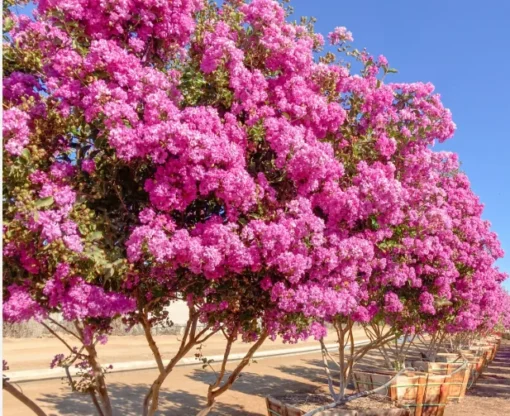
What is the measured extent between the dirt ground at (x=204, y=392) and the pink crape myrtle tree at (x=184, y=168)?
34.2ft

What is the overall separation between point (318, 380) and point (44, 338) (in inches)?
644

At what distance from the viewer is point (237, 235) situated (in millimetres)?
5098

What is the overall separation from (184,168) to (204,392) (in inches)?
669

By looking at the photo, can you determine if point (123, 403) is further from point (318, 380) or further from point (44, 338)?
point (44, 338)

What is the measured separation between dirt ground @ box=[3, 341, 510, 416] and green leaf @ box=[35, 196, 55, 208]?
11.4 meters

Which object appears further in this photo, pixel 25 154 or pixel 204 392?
pixel 204 392

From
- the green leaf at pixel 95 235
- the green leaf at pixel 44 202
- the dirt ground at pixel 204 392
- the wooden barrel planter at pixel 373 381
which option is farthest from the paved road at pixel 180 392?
the green leaf at pixel 44 202

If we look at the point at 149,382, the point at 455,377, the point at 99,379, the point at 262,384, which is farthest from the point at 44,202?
the point at 262,384

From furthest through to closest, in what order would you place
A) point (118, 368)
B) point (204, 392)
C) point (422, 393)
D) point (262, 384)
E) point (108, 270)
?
point (262, 384) → point (118, 368) → point (204, 392) → point (422, 393) → point (108, 270)

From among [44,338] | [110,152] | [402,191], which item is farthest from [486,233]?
[44,338]

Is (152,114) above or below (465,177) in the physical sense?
below

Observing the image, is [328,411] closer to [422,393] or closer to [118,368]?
[422,393]

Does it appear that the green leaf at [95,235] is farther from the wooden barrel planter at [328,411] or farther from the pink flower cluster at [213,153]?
the wooden barrel planter at [328,411]

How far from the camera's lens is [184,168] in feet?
15.7
